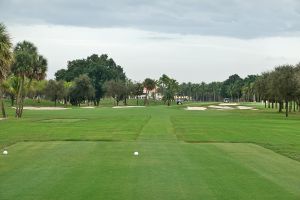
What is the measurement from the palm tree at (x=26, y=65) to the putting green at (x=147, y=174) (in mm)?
49511

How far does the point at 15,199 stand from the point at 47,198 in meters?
0.76

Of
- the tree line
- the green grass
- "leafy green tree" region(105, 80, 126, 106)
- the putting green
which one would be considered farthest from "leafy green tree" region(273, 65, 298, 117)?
"leafy green tree" region(105, 80, 126, 106)

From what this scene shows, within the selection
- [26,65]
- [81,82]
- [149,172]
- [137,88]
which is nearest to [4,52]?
[149,172]

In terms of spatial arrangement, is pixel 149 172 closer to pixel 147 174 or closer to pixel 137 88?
pixel 147 174

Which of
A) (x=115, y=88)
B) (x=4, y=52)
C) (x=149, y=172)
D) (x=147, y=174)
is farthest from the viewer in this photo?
(x=115, y=88)

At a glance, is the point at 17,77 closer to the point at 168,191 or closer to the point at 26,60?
the point at 26,60

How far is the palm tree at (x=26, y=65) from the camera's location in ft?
241

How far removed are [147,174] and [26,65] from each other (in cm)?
5989

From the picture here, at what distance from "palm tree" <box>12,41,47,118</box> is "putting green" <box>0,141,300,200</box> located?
162 feet

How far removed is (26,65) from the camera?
73625 millimetres

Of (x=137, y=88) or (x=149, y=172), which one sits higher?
(x=137, y=88)

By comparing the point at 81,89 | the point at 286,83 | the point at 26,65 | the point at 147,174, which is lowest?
the point at 147,174

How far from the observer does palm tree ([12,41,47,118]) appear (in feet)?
241

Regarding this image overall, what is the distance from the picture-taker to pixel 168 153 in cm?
2372
